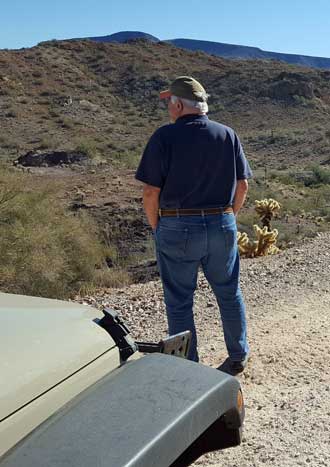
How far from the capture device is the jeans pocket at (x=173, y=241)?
419 cm

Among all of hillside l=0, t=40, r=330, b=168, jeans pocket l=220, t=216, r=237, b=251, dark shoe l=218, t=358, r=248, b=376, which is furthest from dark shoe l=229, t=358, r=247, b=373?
hillside l=0, t=40, r=330, b=168

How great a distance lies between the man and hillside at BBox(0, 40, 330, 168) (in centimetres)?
2777

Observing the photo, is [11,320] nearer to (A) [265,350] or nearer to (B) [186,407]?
(B) [186,407]

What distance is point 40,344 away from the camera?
181cm

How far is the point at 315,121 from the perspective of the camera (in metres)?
47.8

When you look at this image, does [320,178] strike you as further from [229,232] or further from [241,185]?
[229,232]

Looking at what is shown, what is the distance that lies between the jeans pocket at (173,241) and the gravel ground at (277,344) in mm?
984

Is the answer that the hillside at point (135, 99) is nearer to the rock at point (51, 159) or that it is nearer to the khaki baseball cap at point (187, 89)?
the rock at point (51, 159)

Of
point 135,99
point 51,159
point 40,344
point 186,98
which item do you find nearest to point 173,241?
point 186,98

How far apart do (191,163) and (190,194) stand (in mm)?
188

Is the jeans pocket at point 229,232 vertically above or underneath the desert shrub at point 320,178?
above

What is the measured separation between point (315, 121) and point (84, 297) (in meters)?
42.0

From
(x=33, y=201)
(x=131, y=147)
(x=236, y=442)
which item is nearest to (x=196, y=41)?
(x=131, y=147)

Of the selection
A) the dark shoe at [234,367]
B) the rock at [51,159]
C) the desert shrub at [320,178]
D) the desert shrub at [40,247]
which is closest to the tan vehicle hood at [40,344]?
the dark shoe at [234,367]
